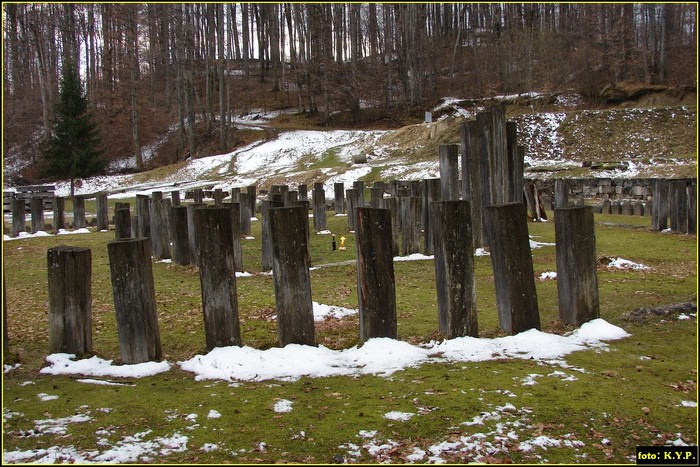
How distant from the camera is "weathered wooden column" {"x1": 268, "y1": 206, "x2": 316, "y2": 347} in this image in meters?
5.62

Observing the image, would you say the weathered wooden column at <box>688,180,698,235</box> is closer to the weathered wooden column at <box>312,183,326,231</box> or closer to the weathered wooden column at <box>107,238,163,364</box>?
the weathered wooden column at <box>312,183,326,231</box>

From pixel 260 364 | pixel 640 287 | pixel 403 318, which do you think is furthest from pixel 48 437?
pixel 640 287

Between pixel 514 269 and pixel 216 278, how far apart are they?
9.24ft

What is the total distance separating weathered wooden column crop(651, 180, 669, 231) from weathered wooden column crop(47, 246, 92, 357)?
13.9m

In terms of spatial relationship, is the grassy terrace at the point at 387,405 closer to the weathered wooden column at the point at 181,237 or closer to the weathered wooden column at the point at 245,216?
the weathered wooden column at the point at 181,237

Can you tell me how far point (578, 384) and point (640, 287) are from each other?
4538 millimetres

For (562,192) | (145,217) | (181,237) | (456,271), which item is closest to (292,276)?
(456,271)

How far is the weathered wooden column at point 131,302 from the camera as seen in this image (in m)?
5.38

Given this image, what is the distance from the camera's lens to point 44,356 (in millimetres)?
5875

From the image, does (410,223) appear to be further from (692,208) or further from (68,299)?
(68,299)

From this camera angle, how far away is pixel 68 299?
217 inches

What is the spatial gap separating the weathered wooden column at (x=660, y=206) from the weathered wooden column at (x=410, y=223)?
6789mm

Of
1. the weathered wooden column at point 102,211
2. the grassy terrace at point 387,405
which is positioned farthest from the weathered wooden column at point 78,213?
the grassy terrace at point 387,405

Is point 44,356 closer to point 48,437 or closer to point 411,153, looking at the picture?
point 48,437
